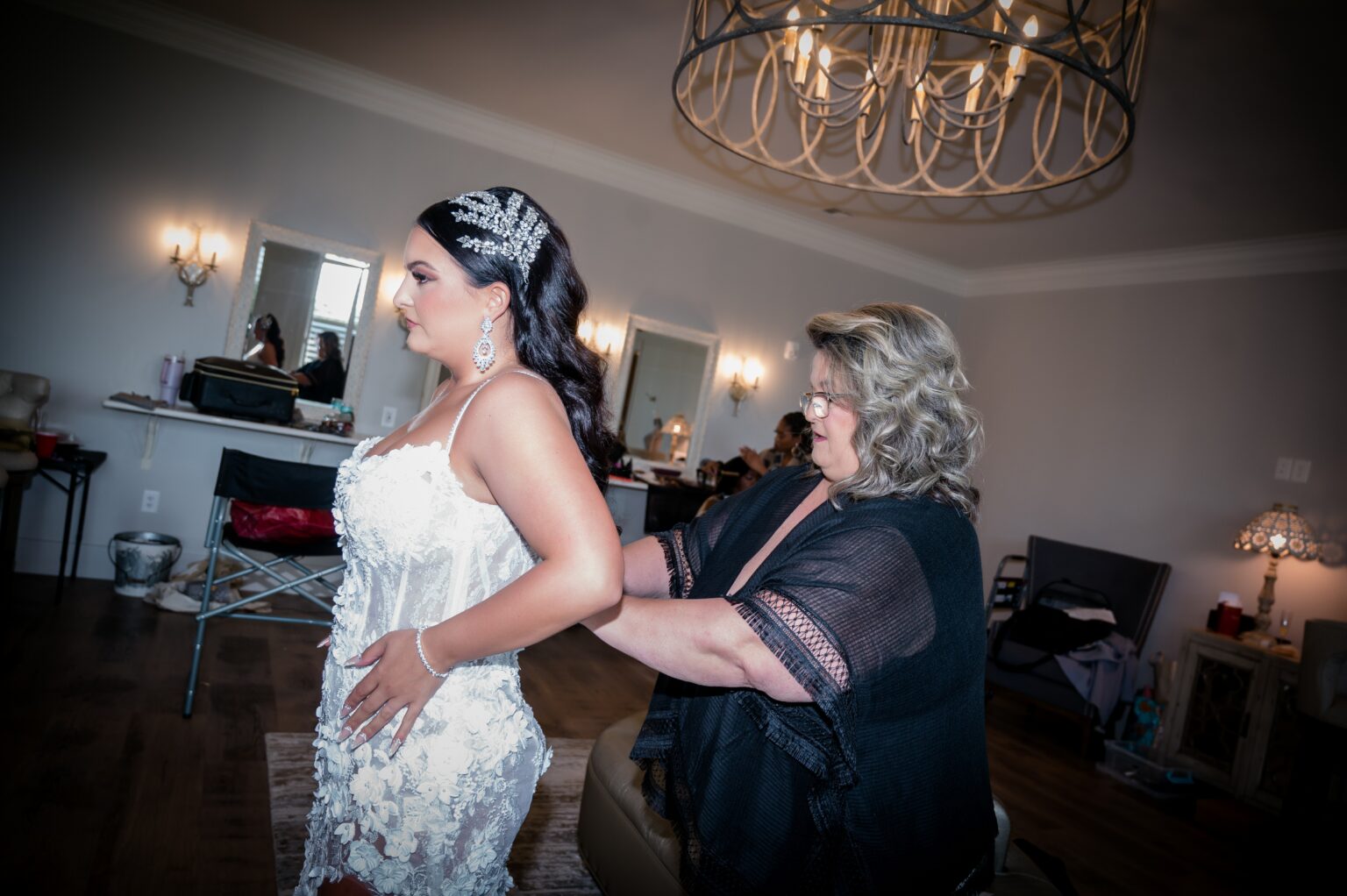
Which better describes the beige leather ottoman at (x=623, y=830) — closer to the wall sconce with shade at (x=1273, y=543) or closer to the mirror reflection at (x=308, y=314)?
the mirror reflection at (x=308, y=314)

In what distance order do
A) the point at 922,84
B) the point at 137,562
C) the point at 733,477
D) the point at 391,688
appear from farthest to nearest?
the point at 733,477 → the point at 137,562 → the point at 922,84 → the point at 391,688

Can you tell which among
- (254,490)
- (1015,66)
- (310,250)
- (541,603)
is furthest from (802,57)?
(310,250)

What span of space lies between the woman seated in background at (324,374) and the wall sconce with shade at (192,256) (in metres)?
0.72

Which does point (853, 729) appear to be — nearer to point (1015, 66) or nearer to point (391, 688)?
point (391, 688)

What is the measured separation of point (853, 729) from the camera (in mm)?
1251

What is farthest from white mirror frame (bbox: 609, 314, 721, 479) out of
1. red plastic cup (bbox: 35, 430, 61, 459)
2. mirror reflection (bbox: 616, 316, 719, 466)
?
red plastic cup (bbox: 35, 430, 61, 459)

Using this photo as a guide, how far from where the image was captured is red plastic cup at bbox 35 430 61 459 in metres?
4.17

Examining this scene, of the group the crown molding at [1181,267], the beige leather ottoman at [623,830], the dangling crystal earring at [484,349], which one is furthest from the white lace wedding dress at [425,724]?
the crown molding at [1181,267]

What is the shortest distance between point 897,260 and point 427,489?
6.53 metres

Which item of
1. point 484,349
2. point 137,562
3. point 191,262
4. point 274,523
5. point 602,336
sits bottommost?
point 137,562

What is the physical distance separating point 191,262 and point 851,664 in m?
5.07

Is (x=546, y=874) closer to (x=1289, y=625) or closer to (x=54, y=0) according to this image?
(x=1289, y=625)

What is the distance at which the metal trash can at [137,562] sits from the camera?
4527 millimetres

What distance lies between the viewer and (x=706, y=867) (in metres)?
1.37
